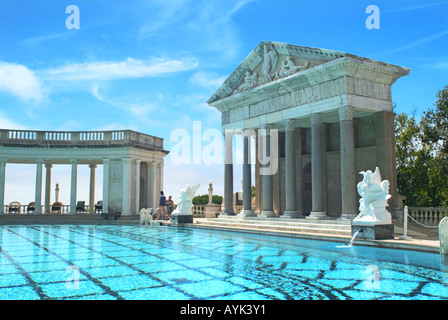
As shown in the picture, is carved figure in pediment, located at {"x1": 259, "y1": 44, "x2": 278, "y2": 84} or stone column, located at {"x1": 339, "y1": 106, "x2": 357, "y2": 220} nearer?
stone column, located at {"x1": 339, "y1": 106, "x2": 357, "y2": 220}

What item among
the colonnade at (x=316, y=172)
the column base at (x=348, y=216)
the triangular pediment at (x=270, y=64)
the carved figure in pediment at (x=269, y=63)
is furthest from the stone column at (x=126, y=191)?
the column base at (x=348, y=216)

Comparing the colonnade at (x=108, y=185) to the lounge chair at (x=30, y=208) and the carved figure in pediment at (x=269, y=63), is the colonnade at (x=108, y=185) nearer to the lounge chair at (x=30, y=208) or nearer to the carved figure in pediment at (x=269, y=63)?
the lounge chair at (x=30, y=208)

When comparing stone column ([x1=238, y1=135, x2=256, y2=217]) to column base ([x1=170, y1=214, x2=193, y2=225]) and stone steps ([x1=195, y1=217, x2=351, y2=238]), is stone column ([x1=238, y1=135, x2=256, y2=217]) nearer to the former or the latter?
stone steps ([x1=195, y1=217, x2=351, y2=238])

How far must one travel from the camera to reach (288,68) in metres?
20.8

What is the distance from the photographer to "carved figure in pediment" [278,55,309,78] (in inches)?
799

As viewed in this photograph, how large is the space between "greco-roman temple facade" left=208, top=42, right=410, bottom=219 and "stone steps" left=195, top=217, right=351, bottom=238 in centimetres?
55

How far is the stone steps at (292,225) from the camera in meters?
16.7

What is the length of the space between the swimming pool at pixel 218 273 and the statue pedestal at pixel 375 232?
2.87ft

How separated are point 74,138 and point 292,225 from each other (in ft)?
65.9

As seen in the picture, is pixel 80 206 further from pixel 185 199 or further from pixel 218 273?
pixel 218 273

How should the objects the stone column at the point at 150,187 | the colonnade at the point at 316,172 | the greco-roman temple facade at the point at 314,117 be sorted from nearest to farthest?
1. the colonnade at the point at 316,172
2. the greco-roman temple facade at the point at 314,117
3. the stone column at the point at 150,187

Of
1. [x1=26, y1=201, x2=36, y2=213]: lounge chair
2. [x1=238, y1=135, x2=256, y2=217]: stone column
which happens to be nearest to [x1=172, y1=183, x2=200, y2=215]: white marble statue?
[x1=238, y1=135, x2=256, y2=217]: stone column

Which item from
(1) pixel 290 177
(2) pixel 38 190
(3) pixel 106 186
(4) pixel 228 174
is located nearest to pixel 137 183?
(3) pixel 106 186
